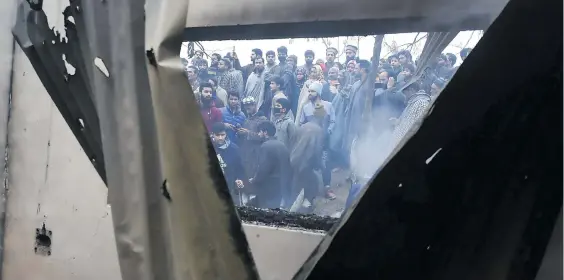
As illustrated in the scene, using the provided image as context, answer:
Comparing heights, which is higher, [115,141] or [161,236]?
[115,141]

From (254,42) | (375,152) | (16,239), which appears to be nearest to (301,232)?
(375,152)

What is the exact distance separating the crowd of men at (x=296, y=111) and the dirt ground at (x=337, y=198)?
0.01m

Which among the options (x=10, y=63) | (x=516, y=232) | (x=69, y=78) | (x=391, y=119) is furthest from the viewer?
(x=10, y=63)

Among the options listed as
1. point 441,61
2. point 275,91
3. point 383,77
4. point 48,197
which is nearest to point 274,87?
point 275,91

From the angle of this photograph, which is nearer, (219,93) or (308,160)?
(308,160)

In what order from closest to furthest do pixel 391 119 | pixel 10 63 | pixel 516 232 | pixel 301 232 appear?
pixel 516 232
pixel 391 119
pixel 301 232
pixel 10 63

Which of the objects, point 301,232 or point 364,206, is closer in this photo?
point 364,206

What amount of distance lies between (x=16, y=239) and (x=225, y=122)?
30.6 inches

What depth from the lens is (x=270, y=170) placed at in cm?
101

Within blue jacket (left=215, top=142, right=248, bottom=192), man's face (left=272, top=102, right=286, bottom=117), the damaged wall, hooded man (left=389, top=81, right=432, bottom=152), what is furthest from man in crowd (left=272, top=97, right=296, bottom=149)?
the damaged wall

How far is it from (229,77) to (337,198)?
0.36 meters

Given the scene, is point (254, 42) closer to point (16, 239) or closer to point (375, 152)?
point (375, 152)

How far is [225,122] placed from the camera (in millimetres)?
1045

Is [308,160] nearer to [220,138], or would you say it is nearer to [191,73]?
[220,138]
